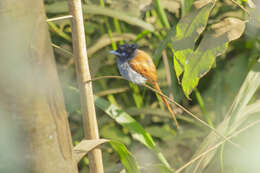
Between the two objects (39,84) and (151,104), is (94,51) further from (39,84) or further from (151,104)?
(39,84)

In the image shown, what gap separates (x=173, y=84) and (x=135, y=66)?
130mm

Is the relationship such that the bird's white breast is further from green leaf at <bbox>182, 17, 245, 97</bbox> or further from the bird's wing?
green leaf at <bbox>182, 17, 245, 97</bbox>

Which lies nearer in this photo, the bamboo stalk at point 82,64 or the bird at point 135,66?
the bamboo stalk at point 82,64

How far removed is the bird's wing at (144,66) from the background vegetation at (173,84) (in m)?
0.04

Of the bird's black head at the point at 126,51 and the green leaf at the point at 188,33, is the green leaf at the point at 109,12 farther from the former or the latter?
the green leaf at the point at 188,33

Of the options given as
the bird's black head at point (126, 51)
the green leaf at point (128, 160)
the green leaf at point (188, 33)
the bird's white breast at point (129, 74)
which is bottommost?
the green leaf at point (128, 160)

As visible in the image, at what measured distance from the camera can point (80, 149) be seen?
1.74 ft

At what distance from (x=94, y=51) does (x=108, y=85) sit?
23cm

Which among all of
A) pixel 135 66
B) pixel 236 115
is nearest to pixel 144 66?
pixel 135 66

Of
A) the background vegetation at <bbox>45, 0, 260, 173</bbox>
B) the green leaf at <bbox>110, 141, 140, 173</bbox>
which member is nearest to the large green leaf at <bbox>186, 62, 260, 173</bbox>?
the background vegetation at <bbox>45, 0, 260, 173</bbox>

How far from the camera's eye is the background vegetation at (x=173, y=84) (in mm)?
512

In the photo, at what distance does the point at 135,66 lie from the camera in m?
1.00

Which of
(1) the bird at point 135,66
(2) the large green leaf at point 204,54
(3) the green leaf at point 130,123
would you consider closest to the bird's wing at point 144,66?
(1) the bird at point 135,66

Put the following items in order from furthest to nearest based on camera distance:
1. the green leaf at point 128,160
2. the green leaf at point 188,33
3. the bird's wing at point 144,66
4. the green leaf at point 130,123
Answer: the bird's wing at point 144,66 < the green leaf at point 130,123 < the green leaf at point 128,160 < the green leaf at point 188,33
